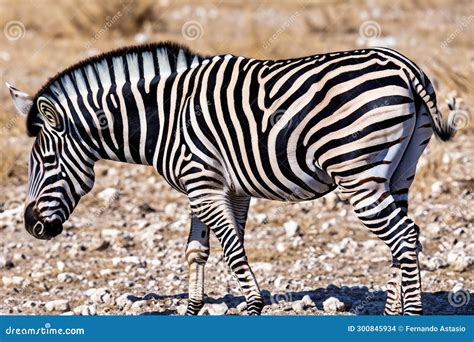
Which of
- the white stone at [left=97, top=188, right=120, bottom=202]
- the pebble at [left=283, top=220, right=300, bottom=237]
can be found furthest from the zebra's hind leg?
the white stone at [left=97, top=188, right=120, bottom=202]

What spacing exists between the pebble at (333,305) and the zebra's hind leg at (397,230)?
3.03 ft

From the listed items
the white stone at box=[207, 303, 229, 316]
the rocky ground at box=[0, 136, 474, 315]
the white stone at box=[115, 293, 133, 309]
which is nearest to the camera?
the white stone at box=[207, 303, 229, 316]

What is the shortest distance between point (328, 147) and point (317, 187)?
350mm

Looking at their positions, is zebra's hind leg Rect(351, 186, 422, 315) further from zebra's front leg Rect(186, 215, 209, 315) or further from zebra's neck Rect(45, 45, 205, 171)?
zebra's neck Rect(45, 45, 205, 171)

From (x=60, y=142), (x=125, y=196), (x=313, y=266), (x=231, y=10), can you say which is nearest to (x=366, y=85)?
(x=60, y=142)

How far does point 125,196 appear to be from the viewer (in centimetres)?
1090

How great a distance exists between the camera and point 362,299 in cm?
794

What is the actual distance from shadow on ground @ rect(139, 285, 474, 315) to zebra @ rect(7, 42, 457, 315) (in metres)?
0.69

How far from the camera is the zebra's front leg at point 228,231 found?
678 cm

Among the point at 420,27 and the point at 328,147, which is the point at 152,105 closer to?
the point at 328,147

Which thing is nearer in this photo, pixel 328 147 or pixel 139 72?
pixel 328 147

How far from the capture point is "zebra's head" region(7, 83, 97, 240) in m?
7.07

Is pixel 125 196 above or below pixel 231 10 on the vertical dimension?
below

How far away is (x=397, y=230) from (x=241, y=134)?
1147mm
